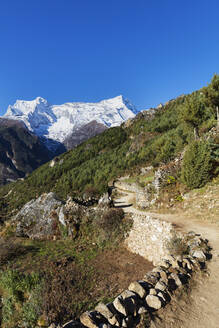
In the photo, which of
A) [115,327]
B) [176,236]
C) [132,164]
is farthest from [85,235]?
[132,164]

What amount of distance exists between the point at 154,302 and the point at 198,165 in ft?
41.5

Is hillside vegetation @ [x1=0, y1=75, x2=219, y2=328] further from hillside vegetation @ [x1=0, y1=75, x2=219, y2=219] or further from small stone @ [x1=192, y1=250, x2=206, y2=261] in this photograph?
small stone @ [x1=192, y1=250, x2=206, y2=261]

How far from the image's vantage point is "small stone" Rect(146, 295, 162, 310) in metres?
4.55

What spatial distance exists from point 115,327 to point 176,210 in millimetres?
12041

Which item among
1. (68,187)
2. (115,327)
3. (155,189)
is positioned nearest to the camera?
(115,327)

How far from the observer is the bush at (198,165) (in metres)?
14.6

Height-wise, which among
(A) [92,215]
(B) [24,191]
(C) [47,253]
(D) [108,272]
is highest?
(B) [24,191]

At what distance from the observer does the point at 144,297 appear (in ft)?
15.9

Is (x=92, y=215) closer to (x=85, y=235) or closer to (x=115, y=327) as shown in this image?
(x=85, y=235)

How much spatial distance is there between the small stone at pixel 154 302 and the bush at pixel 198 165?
12120 mm

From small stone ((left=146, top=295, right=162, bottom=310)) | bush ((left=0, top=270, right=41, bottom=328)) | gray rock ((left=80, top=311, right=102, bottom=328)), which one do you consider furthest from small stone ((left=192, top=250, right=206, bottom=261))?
bush ((left=0, top=270, right=41, bottom=328))

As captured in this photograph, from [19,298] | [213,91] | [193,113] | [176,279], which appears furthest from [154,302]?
[213,91]

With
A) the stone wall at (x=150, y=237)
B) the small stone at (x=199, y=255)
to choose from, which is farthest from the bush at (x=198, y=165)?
the small stone at (x=199, y=255)

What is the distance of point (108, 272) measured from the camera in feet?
32.7
